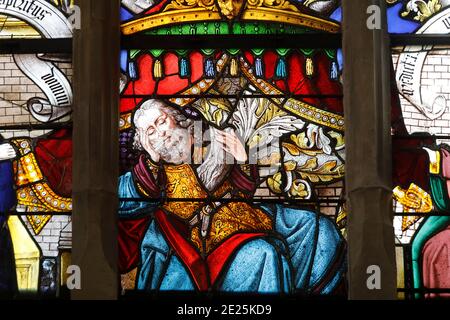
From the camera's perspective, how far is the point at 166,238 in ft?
48.0

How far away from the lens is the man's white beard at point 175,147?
14.9m

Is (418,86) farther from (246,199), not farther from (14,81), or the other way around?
(14,81)

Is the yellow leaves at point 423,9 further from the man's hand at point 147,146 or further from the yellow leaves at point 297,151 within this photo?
the man's hand at point 147,146

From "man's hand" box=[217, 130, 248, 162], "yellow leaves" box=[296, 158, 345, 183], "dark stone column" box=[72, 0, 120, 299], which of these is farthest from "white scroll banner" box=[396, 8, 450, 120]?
"dark stone column" box=[72, 0, 120, 299]

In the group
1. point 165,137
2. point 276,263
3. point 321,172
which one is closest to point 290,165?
point 321,172

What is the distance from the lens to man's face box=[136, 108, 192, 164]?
14.9 metres

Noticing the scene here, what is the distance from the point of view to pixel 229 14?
15.4 metres

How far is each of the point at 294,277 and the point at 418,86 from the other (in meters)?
2.19

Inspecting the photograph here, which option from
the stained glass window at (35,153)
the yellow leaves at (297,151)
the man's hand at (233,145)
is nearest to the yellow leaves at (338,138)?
the yellow leaves at (297,151)

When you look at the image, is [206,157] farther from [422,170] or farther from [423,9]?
[423,9]

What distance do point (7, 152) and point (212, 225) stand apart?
6.62ft

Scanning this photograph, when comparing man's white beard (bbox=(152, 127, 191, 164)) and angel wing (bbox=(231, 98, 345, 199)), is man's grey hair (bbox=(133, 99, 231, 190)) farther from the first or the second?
angel wing (bbox=(231, 98, 345, 199))
